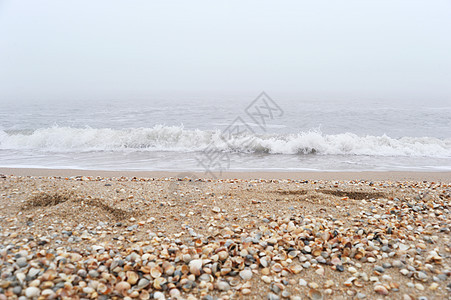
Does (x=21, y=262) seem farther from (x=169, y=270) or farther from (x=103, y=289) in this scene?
(x=169, y=270)

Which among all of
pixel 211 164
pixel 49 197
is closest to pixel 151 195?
pixel 49 197

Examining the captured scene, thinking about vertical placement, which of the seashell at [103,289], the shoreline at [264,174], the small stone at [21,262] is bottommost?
the shoreline at [264,174]

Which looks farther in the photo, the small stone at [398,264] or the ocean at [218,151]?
the ocean at [218,151]

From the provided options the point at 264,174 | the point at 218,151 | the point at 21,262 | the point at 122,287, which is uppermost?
the point at 21,262

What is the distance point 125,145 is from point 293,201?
812cm

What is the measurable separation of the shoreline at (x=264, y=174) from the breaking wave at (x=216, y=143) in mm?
2585

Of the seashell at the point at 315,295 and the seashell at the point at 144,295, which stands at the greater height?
the seashell at the point at 144,295

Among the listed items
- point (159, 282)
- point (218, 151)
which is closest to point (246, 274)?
point (159, 282)

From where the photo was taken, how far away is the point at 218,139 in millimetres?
11188

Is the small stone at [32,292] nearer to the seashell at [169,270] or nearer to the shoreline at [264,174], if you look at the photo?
the seashell at [169,270]

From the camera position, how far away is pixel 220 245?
8.94ft

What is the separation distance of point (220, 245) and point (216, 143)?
8070mm

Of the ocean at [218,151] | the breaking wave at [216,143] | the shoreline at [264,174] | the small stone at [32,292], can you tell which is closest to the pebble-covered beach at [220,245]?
the small stone at [32,292]

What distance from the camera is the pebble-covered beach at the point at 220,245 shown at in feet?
7.09
